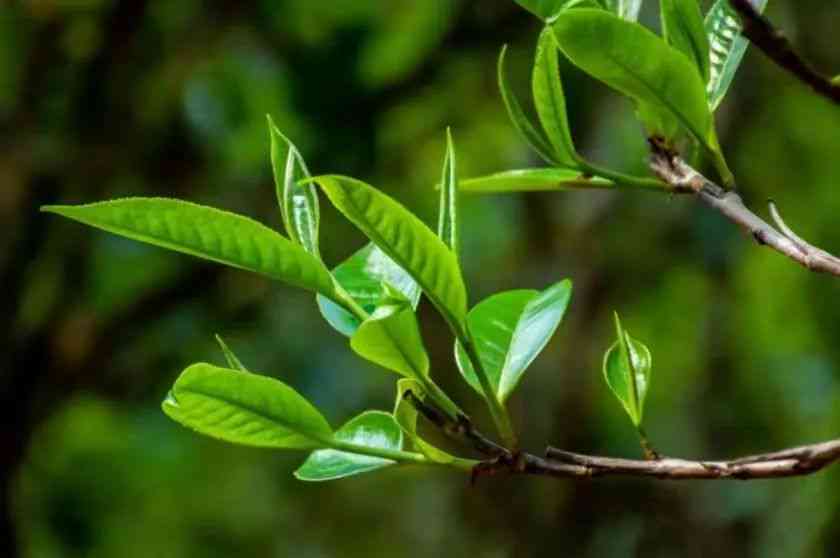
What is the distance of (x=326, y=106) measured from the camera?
191cm

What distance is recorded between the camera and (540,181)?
58 centimetres

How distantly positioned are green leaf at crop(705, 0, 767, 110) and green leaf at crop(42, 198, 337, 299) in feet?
0.57

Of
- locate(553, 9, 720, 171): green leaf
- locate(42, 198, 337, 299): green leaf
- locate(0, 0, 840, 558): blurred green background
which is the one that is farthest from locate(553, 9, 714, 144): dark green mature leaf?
locate(0, 0, 840, 558): blurred green background

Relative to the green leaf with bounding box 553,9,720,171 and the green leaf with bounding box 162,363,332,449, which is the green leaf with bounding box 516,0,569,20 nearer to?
the green leaf with bounding box 553,9,720,171

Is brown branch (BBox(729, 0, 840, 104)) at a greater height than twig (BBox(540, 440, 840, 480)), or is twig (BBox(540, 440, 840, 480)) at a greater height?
brown branch (BBox(729, 0, 840, 104))

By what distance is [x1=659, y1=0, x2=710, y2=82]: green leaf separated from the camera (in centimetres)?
55

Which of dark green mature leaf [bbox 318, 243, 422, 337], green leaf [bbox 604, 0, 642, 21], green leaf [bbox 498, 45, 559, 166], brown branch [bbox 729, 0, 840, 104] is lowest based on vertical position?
dark green mature leaf [bbox 318, 243, 422, 337]

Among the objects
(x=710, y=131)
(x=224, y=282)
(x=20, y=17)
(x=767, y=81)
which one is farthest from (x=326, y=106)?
(x=710, y=131)

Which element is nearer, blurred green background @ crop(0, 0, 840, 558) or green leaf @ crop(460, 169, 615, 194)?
green leaf @ crop(460, 169, 615, 194)

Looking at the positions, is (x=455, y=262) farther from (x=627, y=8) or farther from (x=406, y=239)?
(x=627, y=8)

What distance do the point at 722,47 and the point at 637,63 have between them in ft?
0.33

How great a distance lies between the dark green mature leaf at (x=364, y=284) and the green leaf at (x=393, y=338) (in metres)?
0.03

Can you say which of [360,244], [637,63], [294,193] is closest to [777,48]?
[637,63]

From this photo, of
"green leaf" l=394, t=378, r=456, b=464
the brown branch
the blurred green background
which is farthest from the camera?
the blurred green background
